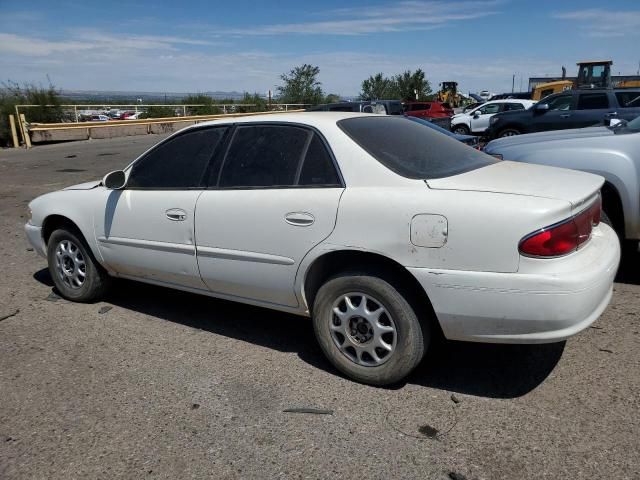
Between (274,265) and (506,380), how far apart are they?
1.57 m

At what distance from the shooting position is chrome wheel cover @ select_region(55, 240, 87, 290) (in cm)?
474

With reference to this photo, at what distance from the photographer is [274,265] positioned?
3449mm

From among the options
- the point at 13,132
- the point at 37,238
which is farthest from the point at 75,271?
the point at 13,132

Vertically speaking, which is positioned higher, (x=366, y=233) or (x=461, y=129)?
(x=366, y=233)

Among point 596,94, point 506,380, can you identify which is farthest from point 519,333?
point 596,94

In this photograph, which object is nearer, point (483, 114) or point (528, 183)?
point (528, 183)

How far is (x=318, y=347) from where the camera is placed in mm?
3895

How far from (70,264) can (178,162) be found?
5.15ft

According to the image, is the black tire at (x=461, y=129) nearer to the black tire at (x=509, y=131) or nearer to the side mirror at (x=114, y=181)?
the black tire at (x=509, y=131)

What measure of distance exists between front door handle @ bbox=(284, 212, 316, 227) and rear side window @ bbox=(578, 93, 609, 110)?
1155 cm

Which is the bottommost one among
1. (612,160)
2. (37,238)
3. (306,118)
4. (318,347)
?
(318,347)

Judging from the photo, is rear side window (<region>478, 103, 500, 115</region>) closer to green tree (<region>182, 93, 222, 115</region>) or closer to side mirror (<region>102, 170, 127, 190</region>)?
green tree (<region>182, 93, 222, 115</region>)

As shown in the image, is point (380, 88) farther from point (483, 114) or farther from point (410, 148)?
point (410, 148)

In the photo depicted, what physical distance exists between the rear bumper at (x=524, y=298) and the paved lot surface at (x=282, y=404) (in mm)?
469
